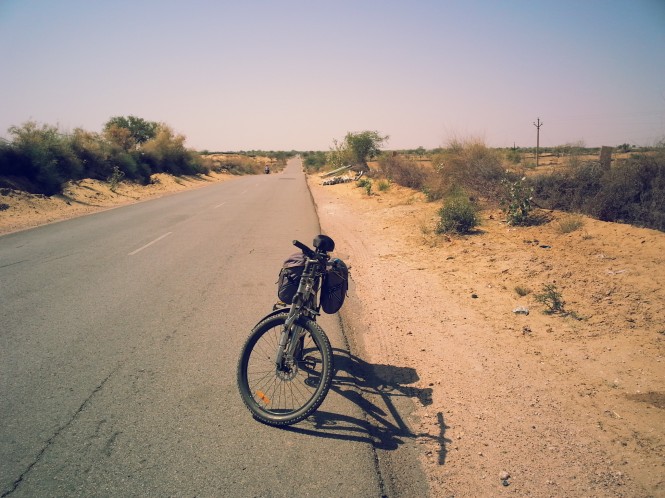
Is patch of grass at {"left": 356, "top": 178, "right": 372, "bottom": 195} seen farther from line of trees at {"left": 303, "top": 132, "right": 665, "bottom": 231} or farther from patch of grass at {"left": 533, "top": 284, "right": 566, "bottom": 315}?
patch of grass at {"left": 533, "top": 284, "right": 566, "bottom": 315}

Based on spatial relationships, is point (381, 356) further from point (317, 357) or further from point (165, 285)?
point (165, 285)

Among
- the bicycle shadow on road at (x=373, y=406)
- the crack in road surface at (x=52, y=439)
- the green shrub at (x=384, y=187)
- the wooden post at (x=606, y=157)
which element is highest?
the wooden post at (x=606, y=157)

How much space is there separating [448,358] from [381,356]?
2.50ft

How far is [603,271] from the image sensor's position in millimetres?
6160

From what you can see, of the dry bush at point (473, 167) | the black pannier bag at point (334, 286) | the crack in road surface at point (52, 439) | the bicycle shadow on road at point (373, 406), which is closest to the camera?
the crack in road surface at point (52, 439)

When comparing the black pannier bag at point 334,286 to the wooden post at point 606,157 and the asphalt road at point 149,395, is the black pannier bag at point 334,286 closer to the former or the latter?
the asphalt road at point 149,395

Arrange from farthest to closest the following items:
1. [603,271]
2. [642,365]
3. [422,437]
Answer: [603,271], [642,365], [422,437]

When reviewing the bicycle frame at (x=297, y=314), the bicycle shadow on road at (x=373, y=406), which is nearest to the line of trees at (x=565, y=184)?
the bicycle shadow on road at (x=373, y=406)

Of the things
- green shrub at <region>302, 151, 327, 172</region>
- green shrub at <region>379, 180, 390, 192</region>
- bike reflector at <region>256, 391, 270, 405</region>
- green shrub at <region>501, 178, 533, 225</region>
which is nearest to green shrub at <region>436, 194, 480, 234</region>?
green shrub at <region>501, 178, 533, 225</region>

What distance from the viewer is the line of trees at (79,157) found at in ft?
60.6

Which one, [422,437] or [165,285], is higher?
[165,285]

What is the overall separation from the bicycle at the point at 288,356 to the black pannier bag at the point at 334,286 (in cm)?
6

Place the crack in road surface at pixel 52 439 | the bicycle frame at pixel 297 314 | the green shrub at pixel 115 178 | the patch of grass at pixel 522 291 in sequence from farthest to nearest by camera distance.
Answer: the green shrub at pixel 115 178, the patch of grass at pixel 522 291, the bicycle frame at pixel 297 314, the crack in road surface at pixel 52 439

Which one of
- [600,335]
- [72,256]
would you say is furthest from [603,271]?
[72,256]
